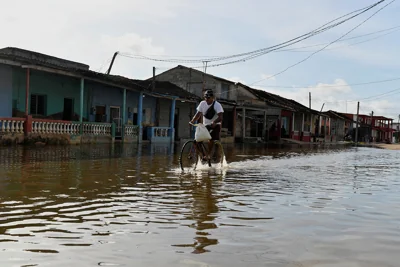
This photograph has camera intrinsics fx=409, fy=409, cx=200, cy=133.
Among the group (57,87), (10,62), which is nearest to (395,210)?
(10,62)

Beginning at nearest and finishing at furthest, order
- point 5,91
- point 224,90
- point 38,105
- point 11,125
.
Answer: point 11,125
point 5,91
point 38,105
point 224,90

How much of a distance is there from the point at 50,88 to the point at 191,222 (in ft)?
64.0

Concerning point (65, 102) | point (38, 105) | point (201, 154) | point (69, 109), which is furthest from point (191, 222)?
point (69, 109)

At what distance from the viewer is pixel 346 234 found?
11.8 feet

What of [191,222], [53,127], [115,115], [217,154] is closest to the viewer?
[191,222]

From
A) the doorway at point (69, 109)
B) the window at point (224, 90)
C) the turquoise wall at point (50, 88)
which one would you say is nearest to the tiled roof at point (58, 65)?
the turquoise wall at point (50, 88)

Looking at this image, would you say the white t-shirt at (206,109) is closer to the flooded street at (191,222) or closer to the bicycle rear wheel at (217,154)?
the bicycle rear wheel at (217,154)

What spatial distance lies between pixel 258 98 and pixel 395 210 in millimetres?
37737

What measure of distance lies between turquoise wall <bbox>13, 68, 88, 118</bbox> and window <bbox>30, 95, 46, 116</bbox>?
23 centimetres

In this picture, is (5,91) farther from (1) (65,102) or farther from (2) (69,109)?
(2) (69,109)

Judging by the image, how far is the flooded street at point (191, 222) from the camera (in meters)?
2.85

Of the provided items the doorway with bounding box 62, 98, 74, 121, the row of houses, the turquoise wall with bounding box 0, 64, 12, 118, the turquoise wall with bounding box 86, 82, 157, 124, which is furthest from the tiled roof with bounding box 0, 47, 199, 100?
the doorway with bounding box 62, 98, 74, 121

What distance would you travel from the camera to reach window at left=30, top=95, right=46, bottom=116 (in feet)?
68.4

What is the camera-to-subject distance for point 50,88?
21.5m
